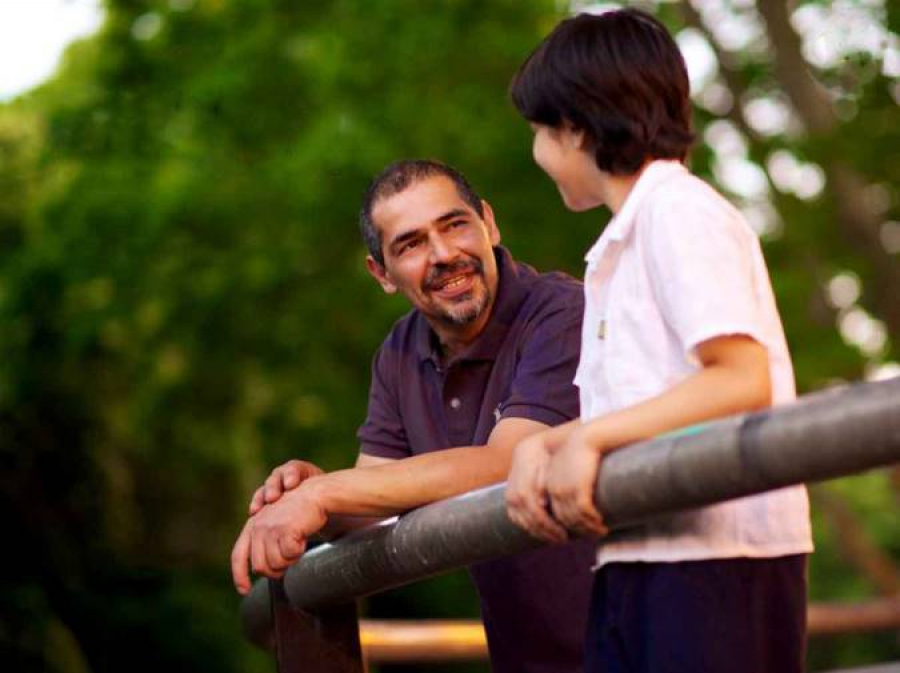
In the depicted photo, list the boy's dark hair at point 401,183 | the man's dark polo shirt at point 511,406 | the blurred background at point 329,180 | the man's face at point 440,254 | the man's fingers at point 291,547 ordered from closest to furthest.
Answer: the man's fingers at point 291,547, the man's dark polo shirt at point 511,406, the man's face at point 440,254, the boy's dark hair at point 401,183, the blurred background at point 329,180

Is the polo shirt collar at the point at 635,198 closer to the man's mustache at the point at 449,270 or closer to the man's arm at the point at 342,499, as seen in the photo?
the man's arm at the point at 342,499

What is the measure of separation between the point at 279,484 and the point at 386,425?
595 millimetres

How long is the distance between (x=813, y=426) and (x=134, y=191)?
12.1m

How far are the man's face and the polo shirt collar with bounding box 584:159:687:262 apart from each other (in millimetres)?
1128

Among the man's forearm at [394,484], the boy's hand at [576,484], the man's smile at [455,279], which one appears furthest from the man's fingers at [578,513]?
the man's smile at [455,279]

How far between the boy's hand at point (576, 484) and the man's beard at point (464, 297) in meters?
1.41

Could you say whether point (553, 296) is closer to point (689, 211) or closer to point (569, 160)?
point (569, 160)

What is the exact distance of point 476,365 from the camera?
3354 millimetres

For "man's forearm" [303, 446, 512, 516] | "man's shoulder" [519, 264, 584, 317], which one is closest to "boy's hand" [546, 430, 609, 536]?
"man's forearm" [303, 446, 512, 516]

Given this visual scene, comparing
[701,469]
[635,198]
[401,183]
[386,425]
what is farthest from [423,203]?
[701,469]

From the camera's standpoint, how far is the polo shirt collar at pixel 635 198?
2.16m

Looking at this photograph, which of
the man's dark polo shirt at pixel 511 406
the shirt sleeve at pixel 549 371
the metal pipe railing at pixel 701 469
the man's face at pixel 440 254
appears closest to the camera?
the metal pipe railing at pixel 701 469

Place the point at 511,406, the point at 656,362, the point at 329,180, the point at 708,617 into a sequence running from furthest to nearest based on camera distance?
the point at 329,180 < the point at 511,406 < the point at 656,362 < the point at 708,617

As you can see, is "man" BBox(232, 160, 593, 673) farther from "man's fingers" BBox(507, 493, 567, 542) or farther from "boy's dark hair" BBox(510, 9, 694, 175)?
"man's fingers" BBox(507, 493, 567, 542)
